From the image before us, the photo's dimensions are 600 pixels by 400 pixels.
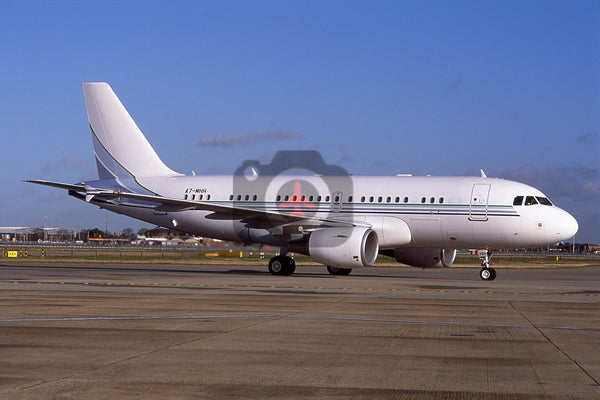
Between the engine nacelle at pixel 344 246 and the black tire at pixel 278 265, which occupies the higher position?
the engine nacelle at pixel 344 246

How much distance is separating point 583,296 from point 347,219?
1167 centimetres

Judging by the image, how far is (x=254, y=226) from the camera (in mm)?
32781

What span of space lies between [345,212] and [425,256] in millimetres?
4142

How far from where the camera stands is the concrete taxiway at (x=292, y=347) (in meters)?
7.75

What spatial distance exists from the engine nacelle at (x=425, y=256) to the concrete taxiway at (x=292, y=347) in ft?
44.4

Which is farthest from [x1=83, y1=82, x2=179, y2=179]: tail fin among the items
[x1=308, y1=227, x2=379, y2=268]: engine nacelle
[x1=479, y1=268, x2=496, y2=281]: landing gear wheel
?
[x1=479, y1=268, x2=496, y2=281]: landing gear wheel

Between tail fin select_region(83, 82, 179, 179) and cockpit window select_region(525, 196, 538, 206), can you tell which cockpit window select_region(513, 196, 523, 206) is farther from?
tail fin select_region(83, 82, 179, 179)

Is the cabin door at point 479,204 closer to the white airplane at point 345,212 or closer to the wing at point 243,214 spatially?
the white airplane at point 345,212

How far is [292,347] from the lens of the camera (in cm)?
1062

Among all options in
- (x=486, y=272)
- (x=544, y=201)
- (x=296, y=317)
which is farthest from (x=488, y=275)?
(x=296, y=317)

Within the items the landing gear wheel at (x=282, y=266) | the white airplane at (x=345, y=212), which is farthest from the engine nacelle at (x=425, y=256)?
the landing gear wheel at (x=282, y=266)

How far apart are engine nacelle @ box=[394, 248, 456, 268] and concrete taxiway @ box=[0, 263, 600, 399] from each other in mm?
13539

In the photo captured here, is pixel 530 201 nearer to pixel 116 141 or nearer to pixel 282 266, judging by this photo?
pixel 282 266

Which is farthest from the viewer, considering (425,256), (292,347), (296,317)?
(425,256)
